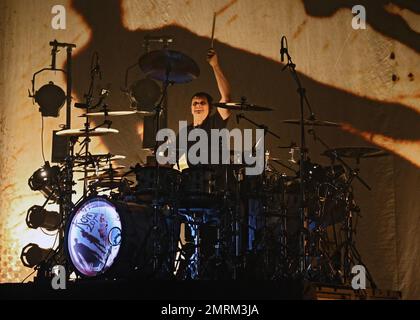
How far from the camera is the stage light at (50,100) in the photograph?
8.25m

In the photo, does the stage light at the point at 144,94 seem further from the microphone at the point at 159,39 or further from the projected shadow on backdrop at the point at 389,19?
the projected shadow on backdrop at the point at 389,19

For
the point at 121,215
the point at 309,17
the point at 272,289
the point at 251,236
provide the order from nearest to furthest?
Answer: the point at 272,289
the point at 121,215
the point at 251,236
the point at 309,17

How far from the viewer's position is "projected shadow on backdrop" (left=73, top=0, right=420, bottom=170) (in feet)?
27.2

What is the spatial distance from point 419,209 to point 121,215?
3287 millimetres

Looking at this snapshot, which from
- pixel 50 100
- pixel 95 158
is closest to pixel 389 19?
pixel 95 158

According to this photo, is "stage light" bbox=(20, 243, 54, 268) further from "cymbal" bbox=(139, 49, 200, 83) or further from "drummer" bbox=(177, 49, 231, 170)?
"cymbal" bbox=(139, 49, 200, 83)

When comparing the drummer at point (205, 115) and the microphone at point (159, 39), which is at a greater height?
the microphone at point (159, 39)

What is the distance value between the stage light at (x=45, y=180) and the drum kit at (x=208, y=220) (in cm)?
72

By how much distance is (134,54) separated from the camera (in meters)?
8.91

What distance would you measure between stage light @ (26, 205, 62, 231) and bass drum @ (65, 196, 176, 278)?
1581 mm

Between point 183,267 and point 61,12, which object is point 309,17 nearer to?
point 61,12

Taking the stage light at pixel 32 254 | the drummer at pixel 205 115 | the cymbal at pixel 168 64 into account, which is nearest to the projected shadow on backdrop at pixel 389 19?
the drummer at pixel 205 115

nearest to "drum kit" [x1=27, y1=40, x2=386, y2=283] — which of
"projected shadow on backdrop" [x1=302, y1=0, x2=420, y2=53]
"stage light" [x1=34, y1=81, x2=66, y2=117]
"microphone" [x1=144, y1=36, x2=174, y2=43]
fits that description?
"microphone" [x1=144, y1=36, x2=174, y2=43]

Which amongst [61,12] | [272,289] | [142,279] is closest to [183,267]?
[142,279]
